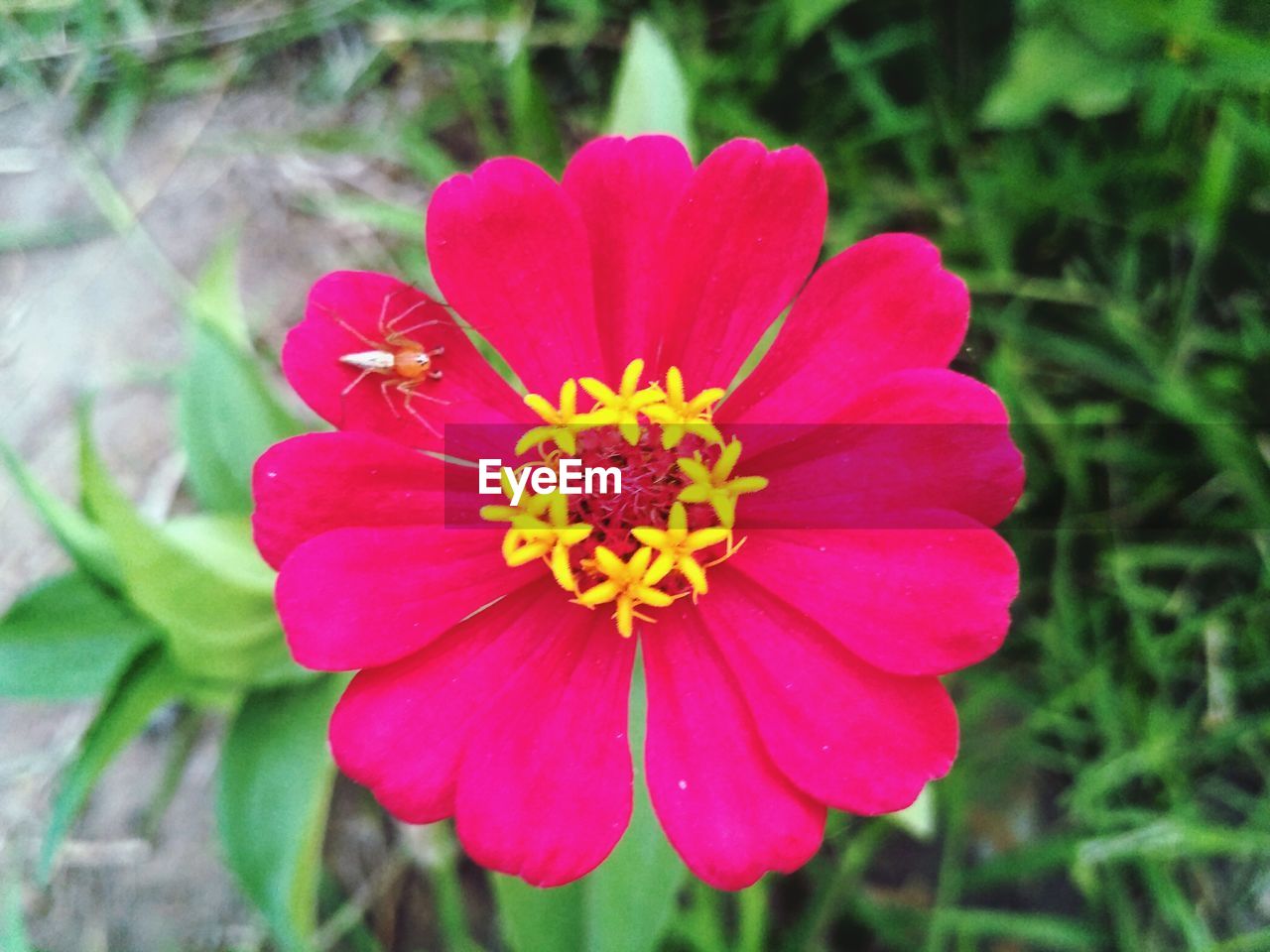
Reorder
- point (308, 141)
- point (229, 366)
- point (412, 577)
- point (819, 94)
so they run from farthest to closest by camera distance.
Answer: point (308, 141) → point (819, 94) → point (229, 366) → point (412, 577)

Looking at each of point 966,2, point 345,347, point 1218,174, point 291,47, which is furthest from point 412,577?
point 291,47

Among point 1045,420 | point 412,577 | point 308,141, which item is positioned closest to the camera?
point 412,577

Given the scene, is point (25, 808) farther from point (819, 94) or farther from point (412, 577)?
point (819, 94)

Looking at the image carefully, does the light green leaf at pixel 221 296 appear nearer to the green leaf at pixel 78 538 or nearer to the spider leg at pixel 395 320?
the green leaf at pixel 78 538

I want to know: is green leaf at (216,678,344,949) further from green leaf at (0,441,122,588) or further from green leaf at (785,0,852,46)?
green leaf at (785,0,852,46)

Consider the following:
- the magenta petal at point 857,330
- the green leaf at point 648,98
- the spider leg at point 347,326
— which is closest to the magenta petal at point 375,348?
the spider leg at point 347,326

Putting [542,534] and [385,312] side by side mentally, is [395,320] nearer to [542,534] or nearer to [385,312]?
[385,312]

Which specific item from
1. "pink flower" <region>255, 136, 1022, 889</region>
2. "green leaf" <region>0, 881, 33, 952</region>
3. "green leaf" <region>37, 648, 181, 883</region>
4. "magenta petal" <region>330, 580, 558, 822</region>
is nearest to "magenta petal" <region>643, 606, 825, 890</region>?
"pink flower" <region>255, 136, 1022, 889</region>

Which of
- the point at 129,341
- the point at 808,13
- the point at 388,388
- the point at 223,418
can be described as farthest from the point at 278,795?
the point at 808,13
